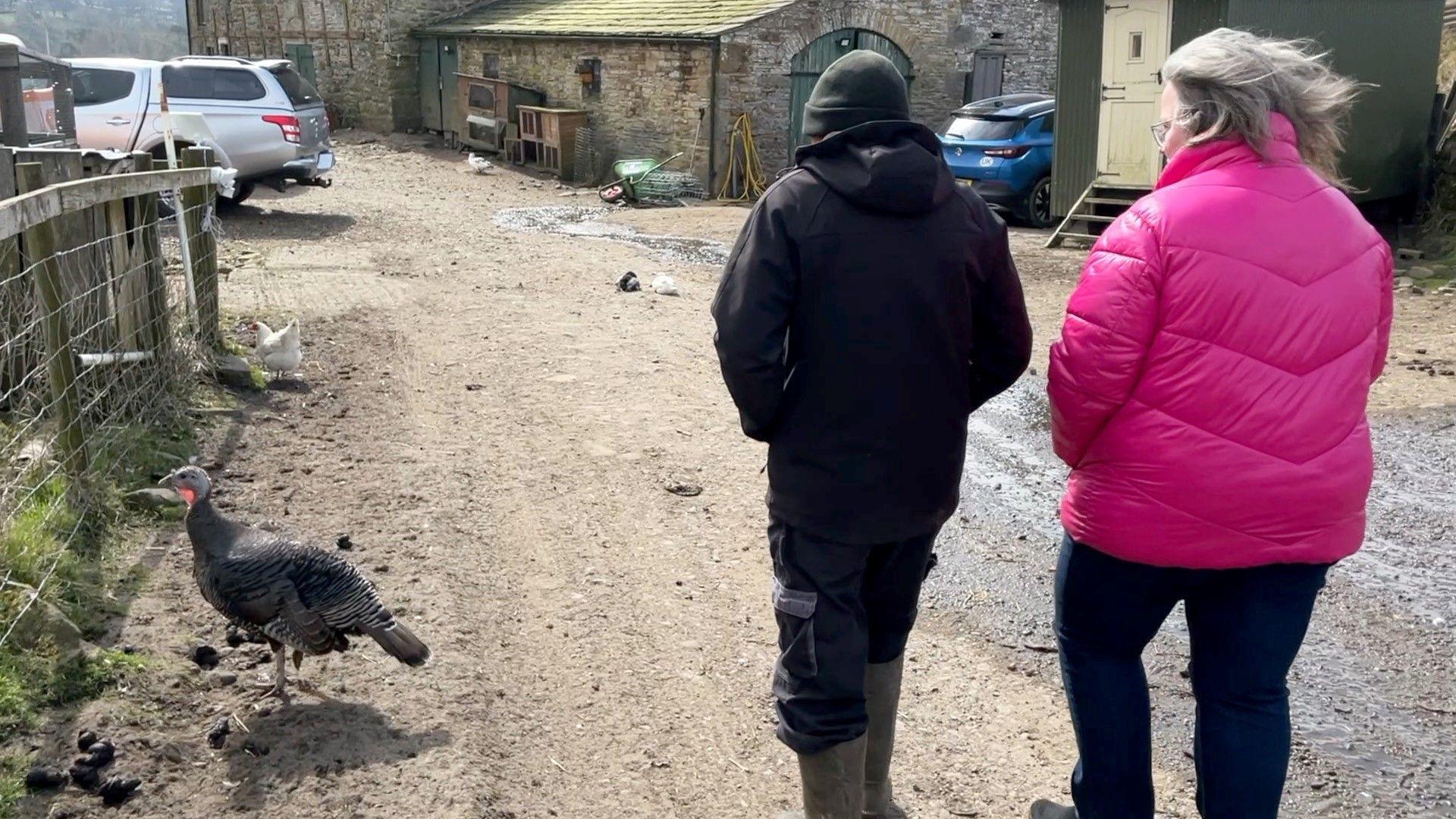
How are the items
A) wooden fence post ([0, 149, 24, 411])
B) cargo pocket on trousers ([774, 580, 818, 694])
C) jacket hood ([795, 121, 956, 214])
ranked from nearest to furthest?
jacket hood ([795, 121, 956, 214])
cargo pocket on trousers ([774, 580, 818, 694])
wooden fence post ([0, 149, 24, 411])

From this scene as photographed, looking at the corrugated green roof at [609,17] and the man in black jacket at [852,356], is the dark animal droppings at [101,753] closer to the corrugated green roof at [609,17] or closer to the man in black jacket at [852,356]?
the man in black jacket at [852,356]

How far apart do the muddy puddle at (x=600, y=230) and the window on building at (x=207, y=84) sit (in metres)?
3.55

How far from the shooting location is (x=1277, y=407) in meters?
2.69

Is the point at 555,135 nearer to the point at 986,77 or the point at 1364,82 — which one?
the point at 986,77

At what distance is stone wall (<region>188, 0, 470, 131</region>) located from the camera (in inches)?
1214

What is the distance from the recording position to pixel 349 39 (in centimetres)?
3112

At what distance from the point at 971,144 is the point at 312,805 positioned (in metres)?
15.1

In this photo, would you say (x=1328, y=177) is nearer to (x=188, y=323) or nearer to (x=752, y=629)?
(x=752, y=629)

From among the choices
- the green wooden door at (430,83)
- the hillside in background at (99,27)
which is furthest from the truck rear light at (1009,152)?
the green wooden door at (430,83)

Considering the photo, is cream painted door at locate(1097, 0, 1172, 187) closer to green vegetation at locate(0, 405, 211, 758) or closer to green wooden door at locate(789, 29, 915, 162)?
green wooden door at locate(789, 29, 915, 162)

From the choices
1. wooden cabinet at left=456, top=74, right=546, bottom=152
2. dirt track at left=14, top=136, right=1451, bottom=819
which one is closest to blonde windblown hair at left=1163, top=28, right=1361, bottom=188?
dirt track at left=14, top=136, right=1451, bottom=819

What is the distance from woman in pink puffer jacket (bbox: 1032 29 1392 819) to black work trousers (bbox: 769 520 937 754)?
1.53ft

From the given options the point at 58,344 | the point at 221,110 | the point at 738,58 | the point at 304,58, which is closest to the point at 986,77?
the point at 738,58

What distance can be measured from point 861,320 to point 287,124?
15459mm
